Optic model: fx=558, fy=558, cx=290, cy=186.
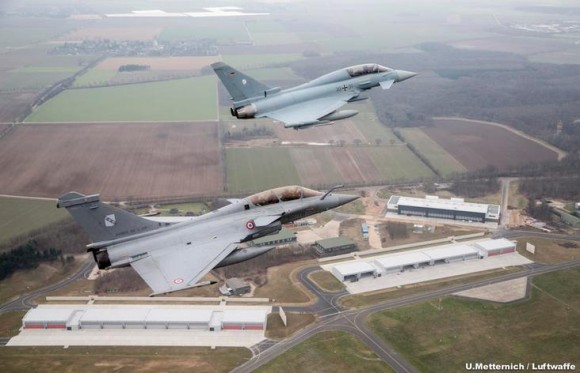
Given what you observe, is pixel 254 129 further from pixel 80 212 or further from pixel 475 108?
pixel 80 212

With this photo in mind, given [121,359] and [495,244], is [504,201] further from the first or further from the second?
[121,359]

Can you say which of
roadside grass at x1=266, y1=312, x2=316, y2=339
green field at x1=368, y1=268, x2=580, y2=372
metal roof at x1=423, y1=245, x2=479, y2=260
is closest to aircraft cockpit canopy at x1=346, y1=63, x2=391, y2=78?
green field at x1=368, y1=268, x2=580, y2=372

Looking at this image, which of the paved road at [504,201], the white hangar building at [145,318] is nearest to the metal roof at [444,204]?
the paved road at [504,201]

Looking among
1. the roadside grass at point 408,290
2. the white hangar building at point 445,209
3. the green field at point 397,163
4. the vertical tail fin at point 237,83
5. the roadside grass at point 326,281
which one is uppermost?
the vertical tail fin at point 237,83

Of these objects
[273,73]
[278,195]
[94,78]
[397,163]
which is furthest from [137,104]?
[278,195]

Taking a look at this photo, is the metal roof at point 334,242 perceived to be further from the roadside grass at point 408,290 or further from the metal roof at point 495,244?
the metal roof at point 495,244

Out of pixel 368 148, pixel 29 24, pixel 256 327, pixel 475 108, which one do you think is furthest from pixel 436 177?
pixel 29 24
